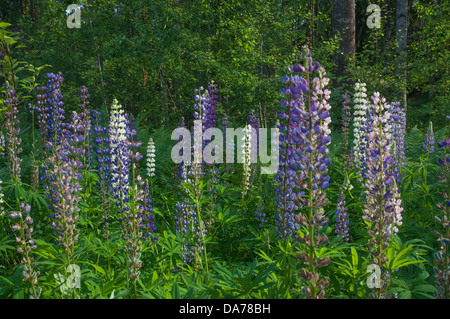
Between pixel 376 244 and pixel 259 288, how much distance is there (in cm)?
73

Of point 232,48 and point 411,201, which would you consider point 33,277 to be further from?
point 232,48

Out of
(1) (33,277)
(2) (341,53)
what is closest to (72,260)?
(1) (33,277)

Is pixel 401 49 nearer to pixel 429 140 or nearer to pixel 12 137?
pixel 429 140

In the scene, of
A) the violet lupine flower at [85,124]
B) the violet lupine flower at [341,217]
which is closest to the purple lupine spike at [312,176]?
the violet lupine flower at [341,217]

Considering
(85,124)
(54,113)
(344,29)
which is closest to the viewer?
(54,113)

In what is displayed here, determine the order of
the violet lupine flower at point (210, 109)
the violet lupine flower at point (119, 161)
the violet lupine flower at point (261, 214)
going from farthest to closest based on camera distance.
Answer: the violet lupine flower at point (210, 109) < the violet lupine flower at point (261, 214) < the violet lupine flower at point (119, 161)

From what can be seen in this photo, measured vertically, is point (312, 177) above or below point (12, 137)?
below

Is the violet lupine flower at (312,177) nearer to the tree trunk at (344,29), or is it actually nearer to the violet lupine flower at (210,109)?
the violet lupine flower at (210,109)

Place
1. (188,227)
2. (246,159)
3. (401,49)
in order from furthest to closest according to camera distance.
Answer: (401,49) < (246,159) < (188,227)

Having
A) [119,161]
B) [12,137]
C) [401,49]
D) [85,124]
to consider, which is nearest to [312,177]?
[119,161]

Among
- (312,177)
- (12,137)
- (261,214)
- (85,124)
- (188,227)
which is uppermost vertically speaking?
(85,124)

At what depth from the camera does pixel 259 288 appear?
220 centimetres

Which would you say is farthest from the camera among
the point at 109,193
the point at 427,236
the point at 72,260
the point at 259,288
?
the point at 109,193

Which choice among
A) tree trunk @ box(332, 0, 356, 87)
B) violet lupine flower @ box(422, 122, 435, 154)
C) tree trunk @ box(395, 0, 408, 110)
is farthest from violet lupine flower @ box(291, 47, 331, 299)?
tree trunk @ box(395, 0, 408, 110)
